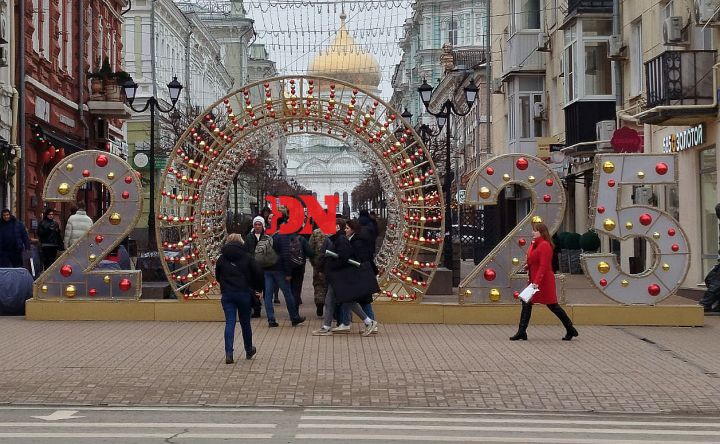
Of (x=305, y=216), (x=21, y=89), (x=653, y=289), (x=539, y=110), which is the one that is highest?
(x=539, y=110)

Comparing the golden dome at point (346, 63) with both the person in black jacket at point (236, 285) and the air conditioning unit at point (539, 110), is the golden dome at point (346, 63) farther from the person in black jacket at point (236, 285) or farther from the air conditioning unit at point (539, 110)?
the person in black jacket at point (236, 285)

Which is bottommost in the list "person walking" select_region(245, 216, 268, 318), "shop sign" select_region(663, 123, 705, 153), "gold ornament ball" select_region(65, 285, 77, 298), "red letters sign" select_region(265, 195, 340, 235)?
"gold ornament ball" select_region(65, 285, 77, 298)

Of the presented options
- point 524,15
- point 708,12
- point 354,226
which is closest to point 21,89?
point 354,226

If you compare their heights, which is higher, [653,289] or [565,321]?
[653,289]

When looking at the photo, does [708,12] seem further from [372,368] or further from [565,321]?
[372,368]

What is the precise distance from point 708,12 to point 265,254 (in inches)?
378

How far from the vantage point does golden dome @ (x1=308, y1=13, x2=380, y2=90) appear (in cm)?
3278

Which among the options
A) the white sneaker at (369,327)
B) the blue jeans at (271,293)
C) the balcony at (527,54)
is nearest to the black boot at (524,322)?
the white sneaker at (369,327)

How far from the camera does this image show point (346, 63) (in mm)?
41812

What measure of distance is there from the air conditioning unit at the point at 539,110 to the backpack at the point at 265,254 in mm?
22181

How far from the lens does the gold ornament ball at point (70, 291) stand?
1895cm

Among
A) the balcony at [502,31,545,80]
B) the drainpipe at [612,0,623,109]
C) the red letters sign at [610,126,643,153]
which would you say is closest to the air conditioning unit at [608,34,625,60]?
the drainpipe at [612,0,623,109]

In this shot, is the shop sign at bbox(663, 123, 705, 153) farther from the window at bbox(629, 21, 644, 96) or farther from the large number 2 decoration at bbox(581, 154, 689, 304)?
the large number 2 decoration at bbox(581, 154, 689, 304)

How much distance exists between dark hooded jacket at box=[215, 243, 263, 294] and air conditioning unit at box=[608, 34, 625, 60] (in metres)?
17.4
